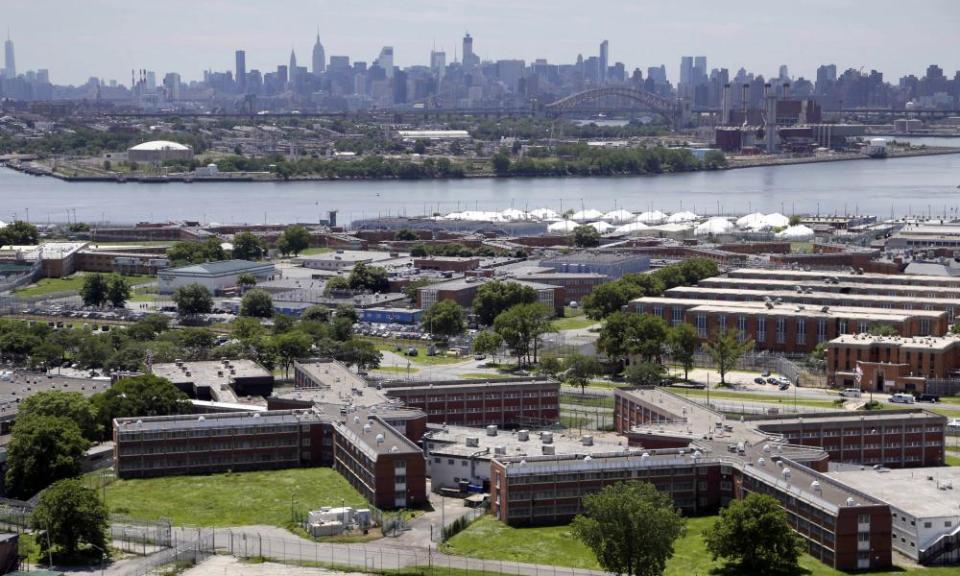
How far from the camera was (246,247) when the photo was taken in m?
24.2

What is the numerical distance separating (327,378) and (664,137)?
164ft

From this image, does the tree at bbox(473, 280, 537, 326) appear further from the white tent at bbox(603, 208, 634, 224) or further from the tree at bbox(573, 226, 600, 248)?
the white tent at bbox(603, 208, 634, 224)

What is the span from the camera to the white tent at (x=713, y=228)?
27.1 meters

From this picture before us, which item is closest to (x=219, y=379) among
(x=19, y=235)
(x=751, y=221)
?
(x=19, y=235)

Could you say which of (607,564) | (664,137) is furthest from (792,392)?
(664,137)

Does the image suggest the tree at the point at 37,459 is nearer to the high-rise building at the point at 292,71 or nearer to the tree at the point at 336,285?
the tree at the point at 336,285

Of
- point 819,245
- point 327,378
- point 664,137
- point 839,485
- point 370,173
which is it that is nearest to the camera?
point 839,485

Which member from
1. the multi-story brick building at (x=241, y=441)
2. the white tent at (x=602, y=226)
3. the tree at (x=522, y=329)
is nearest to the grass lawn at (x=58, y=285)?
the tree at (x=522, y=329)

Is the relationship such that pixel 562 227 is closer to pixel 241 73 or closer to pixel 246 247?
pixel 246 247

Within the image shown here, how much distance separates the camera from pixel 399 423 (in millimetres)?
10453

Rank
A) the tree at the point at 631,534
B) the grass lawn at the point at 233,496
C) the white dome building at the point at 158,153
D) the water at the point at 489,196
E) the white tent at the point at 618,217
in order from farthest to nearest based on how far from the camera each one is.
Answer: the white dome building at the point at 158,153 < the water at the point at 489,196 < the white tent at the point at 618,217 < the grass lawn at the point at 233,496 < the tree at the point at 631,534

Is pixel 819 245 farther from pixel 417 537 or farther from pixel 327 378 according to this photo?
pixel 417 537

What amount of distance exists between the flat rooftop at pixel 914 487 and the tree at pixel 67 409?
193 inches

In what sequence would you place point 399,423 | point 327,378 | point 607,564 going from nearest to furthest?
1. point 607,564
2. point 399,423
3. point 327,378
